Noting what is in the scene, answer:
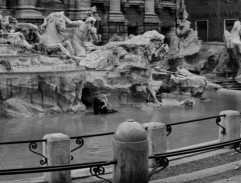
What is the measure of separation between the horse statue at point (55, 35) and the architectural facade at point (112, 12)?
4078 mm

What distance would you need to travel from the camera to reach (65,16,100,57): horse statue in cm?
2720

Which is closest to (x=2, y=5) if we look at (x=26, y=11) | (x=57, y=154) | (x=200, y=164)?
(x=26, y=11)

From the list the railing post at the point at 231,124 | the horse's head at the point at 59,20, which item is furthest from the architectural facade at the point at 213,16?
the railing post at the point at 231,124

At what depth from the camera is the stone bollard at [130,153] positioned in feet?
29.1

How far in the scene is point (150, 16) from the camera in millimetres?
38562

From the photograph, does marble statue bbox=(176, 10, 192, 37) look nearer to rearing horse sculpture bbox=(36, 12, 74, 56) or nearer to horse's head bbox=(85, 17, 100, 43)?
horse's head bbox=(85, 17, 100, 43)

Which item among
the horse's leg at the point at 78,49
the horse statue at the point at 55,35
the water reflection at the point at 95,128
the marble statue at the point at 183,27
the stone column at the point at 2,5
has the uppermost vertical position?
the stone column at the point at 2,5

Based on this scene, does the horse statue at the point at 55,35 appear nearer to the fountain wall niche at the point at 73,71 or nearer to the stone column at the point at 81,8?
the fountain wall niche at the point at 73,71

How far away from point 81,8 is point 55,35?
24.1ft

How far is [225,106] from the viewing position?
26.3 m

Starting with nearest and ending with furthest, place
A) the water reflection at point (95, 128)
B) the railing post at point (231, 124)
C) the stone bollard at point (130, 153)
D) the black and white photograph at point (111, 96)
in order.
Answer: the stone bollard at point (130, 153), the black and white photograph at point (111, 96), the railing post at point (231, 124), the water reflection at point (95, 128)

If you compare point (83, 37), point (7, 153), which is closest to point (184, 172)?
point (7, 153)

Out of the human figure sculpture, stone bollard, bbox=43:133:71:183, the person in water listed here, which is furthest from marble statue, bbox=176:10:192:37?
stone bollard, bbox=43:133:71:183

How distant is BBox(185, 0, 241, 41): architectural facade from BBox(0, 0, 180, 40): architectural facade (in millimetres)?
7051
